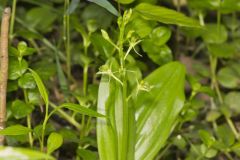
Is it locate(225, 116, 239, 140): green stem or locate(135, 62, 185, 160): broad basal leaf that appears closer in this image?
locate(135, 62, 185, 160): broad basal leaf

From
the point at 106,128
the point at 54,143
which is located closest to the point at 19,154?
the point at 54,143

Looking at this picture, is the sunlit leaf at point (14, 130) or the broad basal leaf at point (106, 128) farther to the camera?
the broad basal leaf at point (106, 128)

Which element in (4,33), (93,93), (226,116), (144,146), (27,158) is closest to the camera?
(27,158)

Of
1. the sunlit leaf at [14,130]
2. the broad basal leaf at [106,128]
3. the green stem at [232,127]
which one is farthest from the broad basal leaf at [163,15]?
the green stem at [232,127]

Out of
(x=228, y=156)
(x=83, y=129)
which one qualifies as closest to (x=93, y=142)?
(x=83, y=129)

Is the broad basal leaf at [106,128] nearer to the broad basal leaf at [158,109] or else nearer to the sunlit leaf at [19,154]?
the broad basal leaf at [158,109]

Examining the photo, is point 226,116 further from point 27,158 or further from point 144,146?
point 27,158

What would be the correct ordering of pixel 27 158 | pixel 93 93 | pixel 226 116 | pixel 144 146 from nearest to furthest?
1. pixel 27 158
2. pixel 144 146
3. pixel 93 93
4. pixel 226 116

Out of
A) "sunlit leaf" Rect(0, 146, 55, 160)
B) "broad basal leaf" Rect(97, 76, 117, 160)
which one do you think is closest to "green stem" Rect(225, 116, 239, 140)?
"broad basal leaf" Rect(97, 76, 117, 160)

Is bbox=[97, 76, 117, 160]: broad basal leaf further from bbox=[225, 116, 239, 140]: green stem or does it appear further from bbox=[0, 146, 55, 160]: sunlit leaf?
bbox=[225, 116, 239, 140]: green stem
